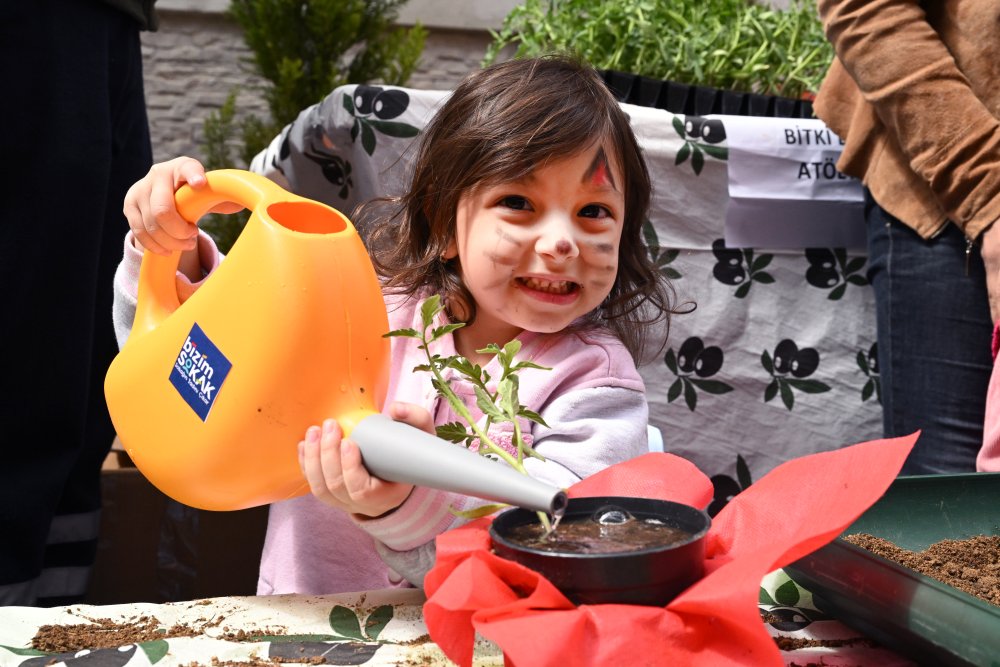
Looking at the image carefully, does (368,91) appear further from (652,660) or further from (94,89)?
(652,660)

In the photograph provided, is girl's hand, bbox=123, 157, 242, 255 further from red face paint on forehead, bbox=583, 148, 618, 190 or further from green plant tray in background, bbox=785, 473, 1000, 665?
green plant tray in background, bbox=785, 473, 1000, 665

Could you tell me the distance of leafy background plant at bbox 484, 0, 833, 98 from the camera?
2.04 metres

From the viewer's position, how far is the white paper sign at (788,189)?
5.96 feet

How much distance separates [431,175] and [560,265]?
0.26 metres

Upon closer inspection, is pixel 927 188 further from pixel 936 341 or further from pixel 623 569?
pixel 623 569

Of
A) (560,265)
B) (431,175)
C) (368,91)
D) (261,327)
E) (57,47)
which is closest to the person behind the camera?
(261,327)

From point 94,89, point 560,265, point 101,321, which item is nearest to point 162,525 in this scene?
point 101,321

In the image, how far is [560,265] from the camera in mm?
999

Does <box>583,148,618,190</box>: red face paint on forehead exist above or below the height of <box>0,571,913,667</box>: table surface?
above

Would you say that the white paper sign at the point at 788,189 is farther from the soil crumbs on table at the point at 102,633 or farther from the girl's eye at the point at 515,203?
the soil crumbs on table at the point at 102,633

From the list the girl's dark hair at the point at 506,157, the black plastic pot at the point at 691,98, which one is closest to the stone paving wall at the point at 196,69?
the black plastic pot at the point at 691,98

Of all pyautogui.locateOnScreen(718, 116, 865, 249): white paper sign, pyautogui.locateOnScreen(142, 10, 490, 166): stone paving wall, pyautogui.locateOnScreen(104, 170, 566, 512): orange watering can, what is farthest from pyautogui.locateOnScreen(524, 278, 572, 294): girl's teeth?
pyautogui.locateOnScreen(142, 10, 490, 166): stone paving wall

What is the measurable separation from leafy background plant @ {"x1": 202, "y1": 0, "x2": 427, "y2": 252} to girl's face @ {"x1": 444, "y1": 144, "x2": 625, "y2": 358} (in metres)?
3.77

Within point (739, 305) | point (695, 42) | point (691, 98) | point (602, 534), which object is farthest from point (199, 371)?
point (695, 42)
